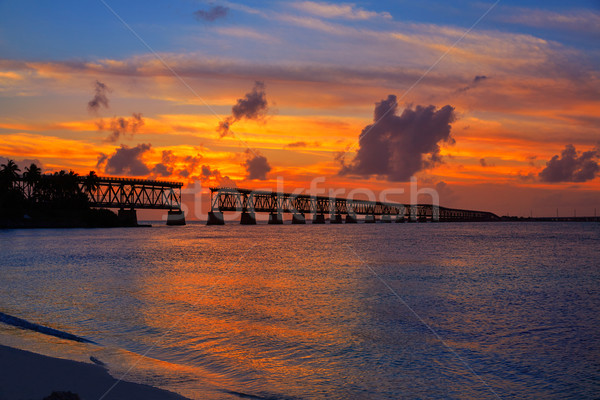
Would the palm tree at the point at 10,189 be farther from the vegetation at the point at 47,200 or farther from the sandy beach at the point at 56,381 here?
the sandy beach at the point at 56,381

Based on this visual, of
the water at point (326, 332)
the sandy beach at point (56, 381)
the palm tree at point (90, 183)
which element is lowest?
the water at point (326, 332)

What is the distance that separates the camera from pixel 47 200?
148 m

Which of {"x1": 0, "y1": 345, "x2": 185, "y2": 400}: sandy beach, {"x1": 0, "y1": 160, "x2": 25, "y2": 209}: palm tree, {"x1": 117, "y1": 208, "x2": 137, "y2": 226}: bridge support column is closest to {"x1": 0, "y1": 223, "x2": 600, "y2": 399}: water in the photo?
{"x1": 0, "y1": 345, "x2": 185, "y2": 400}: sandy beach

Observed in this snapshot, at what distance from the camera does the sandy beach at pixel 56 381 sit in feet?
28.7

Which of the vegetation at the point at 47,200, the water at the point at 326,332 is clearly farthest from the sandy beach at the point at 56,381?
the vegetation at the point at 47,200

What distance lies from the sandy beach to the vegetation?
13988 centimetres

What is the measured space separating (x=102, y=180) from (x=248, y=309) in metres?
153

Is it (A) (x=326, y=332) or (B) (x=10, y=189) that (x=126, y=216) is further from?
(A) (x=326, y=332)

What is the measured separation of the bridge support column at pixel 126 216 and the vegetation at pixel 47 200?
655 centimetres

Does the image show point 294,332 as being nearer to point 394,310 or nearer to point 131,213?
point 394,310

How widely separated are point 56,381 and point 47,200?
157389mm

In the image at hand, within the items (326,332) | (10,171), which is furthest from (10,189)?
(326,332)

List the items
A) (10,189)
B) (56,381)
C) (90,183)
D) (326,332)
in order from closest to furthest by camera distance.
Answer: (56,381) < (326,332) < (10,189) < (90,183)

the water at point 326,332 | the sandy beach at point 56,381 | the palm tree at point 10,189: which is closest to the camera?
the sandy beach at point 56,381
